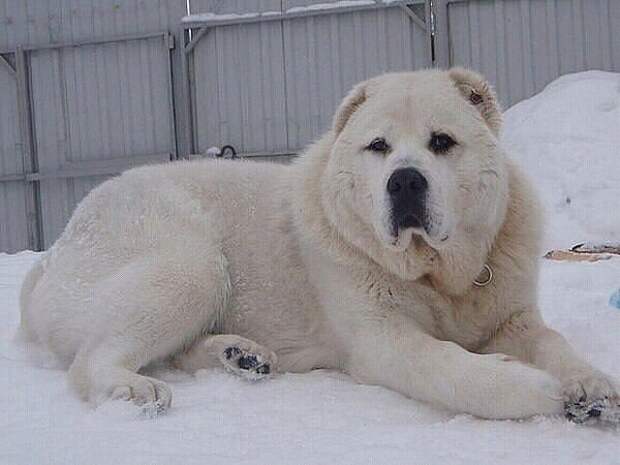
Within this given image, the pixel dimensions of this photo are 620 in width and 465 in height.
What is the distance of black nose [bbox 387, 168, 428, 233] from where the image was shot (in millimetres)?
2875

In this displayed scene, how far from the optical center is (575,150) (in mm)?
8922

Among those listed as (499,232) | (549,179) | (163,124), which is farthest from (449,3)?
(499,232)

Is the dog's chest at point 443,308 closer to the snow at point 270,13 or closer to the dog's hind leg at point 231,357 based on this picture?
the dog's hind leg at point 231,357

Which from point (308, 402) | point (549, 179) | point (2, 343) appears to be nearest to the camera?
point (308, 402)

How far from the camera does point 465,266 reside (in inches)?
123

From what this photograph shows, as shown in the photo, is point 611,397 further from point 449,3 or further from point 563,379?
point 449,3

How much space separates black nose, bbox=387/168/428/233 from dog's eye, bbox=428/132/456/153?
9.2 inches

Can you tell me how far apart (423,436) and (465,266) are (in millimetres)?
888

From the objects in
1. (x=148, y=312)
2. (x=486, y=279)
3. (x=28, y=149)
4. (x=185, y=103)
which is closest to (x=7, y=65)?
(x=28, y=149)

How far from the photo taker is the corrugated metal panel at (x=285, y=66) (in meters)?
10.7

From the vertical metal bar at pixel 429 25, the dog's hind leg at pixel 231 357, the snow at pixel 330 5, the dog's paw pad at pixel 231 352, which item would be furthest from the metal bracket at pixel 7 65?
the dog's paw pad at pixel 231 352

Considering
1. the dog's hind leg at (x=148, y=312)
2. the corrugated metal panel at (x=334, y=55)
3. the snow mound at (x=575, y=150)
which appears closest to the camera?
the dog's hind leg at (x=148, y=312)

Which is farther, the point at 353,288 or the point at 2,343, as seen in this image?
the point at 2,343

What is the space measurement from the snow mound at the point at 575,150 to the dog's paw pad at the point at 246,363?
4743 mm
